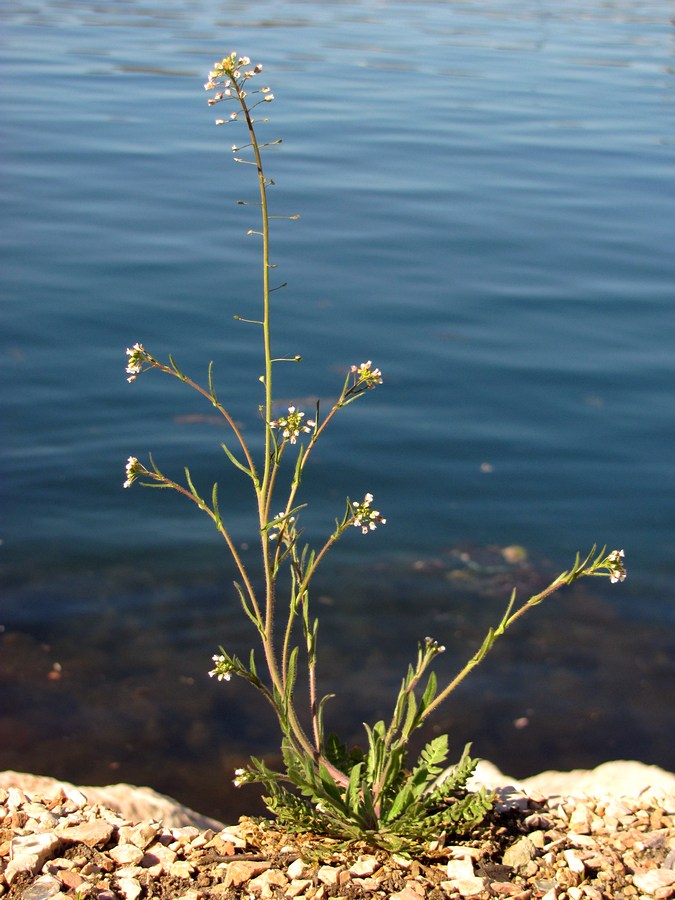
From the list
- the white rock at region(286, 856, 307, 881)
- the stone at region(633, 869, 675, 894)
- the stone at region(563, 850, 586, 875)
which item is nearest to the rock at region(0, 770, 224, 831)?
the white rock at region(286, 856, 307, 881)

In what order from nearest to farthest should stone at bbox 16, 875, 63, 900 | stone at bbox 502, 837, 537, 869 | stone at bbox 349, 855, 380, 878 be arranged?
stone at bbox 16, 875, 63, 900 < stone at bbox 349, 855, 380, 878 < stone at bbox 502, 837, 537, 869

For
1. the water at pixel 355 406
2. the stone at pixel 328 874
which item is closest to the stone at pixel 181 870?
the stone at pixel 328 874

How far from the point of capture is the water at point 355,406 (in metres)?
5.07

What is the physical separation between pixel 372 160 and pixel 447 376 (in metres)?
5.99

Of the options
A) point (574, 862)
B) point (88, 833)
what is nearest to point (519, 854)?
point (574, 862)

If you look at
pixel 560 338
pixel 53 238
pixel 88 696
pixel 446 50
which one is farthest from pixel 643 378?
pixel 446 50

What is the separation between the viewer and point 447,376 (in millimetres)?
7852

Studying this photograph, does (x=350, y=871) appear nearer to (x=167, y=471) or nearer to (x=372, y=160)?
(x=167, y=471)

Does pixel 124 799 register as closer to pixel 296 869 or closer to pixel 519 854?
pixel 296 869

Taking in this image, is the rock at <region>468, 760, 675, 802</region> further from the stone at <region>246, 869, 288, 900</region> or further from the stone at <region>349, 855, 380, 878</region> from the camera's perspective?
the stone at <region>246, 869, 288, 900</region>

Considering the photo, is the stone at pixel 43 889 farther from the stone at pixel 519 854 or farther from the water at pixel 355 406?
the water at pixel 355 406

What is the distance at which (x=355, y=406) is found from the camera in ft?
25.1

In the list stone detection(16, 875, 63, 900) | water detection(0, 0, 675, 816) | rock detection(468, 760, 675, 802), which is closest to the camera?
stone detection(16, 875, 63, 900)

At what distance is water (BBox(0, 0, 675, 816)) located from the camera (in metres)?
5.07
